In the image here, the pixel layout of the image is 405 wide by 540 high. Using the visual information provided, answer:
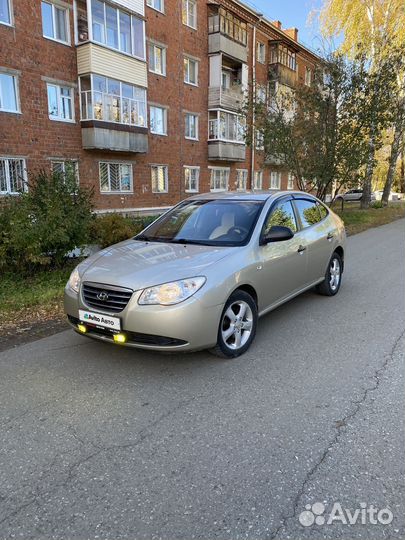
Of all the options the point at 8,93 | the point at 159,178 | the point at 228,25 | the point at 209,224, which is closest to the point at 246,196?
the point at 209,224

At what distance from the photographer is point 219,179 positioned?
2730 centimetres

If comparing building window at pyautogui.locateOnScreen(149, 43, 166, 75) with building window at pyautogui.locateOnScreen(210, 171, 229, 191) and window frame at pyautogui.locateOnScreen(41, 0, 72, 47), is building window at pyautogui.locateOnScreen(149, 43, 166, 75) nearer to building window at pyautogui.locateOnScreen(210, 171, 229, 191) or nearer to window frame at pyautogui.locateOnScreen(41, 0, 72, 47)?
window frame at pyautogui.locateOnScreen(41, 0, 72, 47)

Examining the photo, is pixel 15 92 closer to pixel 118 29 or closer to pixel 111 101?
pixel 111 101

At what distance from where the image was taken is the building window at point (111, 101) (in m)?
17.7

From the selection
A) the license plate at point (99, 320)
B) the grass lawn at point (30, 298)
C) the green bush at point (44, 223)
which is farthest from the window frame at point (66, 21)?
the license plate at point (99, 320)

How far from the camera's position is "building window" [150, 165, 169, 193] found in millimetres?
22312

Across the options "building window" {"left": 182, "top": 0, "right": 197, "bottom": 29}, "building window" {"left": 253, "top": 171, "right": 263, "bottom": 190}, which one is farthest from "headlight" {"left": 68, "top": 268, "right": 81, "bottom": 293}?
"building window" {"left": 253, "top": 171, "right": 263, "bottom": 190}

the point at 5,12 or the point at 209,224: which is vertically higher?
the point at 5,12

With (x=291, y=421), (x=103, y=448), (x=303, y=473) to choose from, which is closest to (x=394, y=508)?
(x=303, y=473)

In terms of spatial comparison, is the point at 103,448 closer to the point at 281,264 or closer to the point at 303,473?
the point at 303,473

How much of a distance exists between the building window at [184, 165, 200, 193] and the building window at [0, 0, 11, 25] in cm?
1143

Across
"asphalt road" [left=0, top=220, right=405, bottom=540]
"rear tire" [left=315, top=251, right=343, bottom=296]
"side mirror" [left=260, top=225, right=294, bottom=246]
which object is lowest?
"asphalt road" [left=0, top=220, right=405, bottom=540]

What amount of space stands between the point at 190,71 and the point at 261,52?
8.35 metres

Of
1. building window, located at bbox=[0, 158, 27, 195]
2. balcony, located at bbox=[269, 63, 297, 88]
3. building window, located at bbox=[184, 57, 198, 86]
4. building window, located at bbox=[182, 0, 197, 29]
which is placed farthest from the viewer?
balcony, located at bbox=[269, 63, 297, 88]
